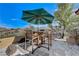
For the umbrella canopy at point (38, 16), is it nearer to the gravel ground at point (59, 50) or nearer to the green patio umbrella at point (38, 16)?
the green patio umbrella at point (38, 16)

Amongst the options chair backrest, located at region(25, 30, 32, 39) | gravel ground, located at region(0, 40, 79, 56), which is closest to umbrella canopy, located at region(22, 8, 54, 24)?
chair backrest, located at region(25, 30, 32, 39)

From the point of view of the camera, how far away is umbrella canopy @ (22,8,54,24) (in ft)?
5.14

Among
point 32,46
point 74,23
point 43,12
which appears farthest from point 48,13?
point 32,46

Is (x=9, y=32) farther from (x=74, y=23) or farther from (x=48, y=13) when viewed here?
(x=74, y=23)

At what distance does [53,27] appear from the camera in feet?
5.17


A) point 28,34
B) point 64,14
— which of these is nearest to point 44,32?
point 28,34

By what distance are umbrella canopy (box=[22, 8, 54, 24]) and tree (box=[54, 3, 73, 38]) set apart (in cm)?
8

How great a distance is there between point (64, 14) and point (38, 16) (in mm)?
294

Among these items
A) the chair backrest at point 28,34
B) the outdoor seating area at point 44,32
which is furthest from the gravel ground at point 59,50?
the chair backrest at point 28,34

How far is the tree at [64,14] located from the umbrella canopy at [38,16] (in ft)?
0.27

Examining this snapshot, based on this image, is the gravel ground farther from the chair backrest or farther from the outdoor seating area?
the chair backrest

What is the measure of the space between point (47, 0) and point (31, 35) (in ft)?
1.43

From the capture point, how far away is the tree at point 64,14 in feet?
5.13

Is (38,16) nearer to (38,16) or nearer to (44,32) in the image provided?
(38,16)
